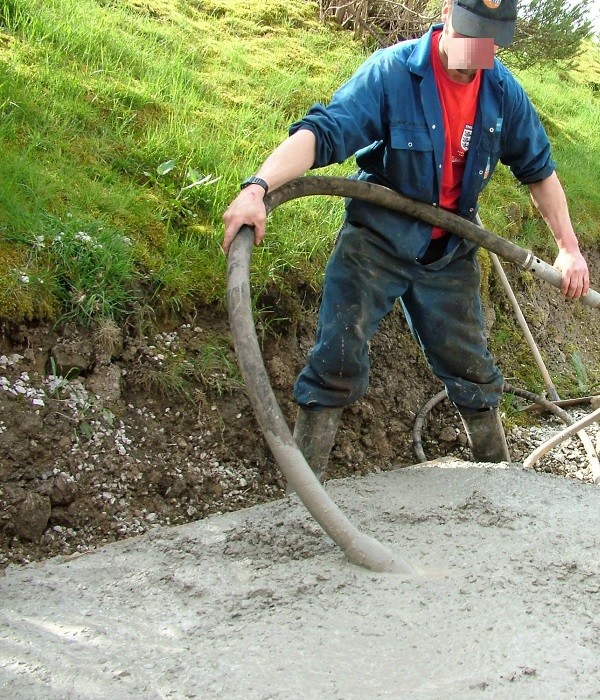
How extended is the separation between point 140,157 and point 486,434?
1.94 m

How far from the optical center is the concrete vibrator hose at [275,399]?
7.17 feet

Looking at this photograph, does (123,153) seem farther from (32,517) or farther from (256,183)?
(32,517)

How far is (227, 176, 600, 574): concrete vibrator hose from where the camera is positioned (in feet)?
7.17

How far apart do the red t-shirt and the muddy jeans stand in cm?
36

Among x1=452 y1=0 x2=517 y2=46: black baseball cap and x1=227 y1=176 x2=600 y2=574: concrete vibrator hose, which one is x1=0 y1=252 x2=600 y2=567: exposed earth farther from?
x1=452 y1=0 x2=517 y2=46: black baseball cap

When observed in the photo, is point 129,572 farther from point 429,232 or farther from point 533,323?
point 533,323

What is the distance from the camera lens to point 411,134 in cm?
271

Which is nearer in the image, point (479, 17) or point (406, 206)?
point (479, 17)

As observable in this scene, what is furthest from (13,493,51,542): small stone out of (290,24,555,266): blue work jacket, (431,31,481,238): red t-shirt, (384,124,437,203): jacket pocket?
(431,31,481,238): red t-shirt

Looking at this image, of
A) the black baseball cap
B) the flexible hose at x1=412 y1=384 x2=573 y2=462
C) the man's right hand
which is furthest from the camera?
the flexible hose at x1=412 y1=384 x2=573 y2=462

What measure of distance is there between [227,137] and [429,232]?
63.4 inches

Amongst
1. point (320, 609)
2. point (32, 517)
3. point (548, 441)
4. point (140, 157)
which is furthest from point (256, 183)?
point (548, 441)

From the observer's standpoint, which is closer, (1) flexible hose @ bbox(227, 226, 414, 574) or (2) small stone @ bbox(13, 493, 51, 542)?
(1) flexible hose @ bbox(227, 226, 414, 574)

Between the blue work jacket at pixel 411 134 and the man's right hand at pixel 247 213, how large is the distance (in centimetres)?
27
